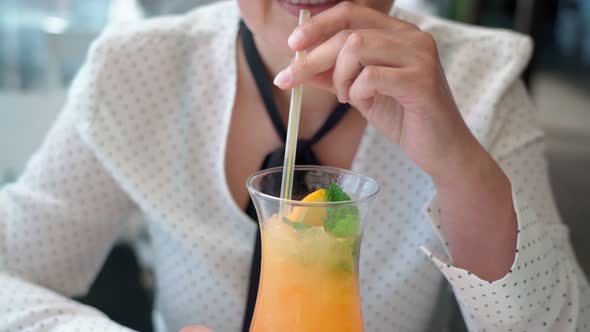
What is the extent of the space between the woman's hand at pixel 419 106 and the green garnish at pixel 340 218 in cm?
14

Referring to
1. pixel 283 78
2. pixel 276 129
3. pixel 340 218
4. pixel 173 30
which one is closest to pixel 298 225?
pixel 340 218

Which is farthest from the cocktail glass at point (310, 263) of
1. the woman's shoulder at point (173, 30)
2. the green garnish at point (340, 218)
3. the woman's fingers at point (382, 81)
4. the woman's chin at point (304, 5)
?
the woman's shoulder at point (173, 30)

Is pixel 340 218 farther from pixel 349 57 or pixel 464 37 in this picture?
pixel 464 37

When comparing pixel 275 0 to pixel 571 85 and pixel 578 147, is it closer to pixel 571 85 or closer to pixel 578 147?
pixel 578 147

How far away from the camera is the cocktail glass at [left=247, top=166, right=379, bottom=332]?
715 millimetres

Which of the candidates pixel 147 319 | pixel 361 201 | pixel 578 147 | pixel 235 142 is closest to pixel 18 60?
pixel 147 319

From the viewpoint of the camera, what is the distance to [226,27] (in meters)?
1.26

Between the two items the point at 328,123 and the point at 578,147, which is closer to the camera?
the point at 328,123

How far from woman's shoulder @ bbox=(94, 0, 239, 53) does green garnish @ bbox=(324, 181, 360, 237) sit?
0.60 metres

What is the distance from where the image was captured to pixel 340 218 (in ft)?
2.34

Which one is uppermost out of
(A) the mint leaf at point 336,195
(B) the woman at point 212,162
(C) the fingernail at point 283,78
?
(C) the fingernail at point 283,78

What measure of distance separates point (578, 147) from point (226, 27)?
266 centimetres

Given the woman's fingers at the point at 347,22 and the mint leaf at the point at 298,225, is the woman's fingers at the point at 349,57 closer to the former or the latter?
the woman's fingers at the point at 347,22

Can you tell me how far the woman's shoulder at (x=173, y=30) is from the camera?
1.23 metres
